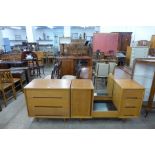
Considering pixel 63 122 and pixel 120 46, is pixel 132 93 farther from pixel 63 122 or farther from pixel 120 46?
pixel 120 46

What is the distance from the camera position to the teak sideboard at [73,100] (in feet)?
6.47

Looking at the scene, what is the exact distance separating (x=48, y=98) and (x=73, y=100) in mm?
389

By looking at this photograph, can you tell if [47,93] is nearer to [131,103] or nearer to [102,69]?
[131,103]

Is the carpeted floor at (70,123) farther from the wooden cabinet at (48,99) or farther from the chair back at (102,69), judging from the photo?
the chair back at (102,69)

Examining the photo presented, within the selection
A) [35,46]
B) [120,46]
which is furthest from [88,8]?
[120,46]

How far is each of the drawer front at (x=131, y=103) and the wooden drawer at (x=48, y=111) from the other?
0.95 m

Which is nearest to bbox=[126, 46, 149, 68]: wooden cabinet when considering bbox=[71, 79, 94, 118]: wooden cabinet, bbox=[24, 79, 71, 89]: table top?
bbox=[71, 79, 94, 118]: wooden cabinet

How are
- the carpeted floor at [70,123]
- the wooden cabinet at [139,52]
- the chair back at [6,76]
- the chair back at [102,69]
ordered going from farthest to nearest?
the wooden cabinet at [139,52], the chair back at [102,69], the chair back at [6,76], the carpeted floor at [70,123]

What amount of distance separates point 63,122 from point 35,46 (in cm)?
601

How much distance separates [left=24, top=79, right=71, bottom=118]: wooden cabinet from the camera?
1.96m

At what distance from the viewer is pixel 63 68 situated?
3.30 meters

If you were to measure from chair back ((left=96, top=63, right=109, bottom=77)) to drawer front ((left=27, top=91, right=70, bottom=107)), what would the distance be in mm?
1953

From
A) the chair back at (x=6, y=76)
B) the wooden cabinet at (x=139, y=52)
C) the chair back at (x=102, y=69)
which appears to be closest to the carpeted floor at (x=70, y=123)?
the chair back at (x=6, y=76)

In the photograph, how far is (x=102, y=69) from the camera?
3.71m
